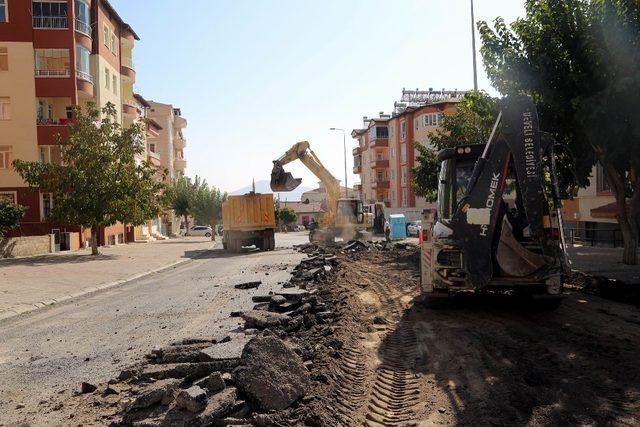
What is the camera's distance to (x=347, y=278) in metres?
14.7

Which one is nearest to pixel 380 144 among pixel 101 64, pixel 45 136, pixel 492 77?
pixel 101 64

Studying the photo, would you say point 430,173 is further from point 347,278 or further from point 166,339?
point 166,339

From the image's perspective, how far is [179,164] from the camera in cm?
7650

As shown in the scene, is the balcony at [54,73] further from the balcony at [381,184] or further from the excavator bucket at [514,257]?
the balcony at [381,184]

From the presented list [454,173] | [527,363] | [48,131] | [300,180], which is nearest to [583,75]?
[454,173]

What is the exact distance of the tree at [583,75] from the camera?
1289 centimetres

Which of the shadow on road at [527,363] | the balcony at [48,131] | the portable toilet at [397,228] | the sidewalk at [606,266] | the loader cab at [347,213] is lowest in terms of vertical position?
the shadow on road at [527,363]

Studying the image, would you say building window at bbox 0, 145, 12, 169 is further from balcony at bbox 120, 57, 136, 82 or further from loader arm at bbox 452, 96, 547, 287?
loader arm at bbox 452, 96, 547, 287

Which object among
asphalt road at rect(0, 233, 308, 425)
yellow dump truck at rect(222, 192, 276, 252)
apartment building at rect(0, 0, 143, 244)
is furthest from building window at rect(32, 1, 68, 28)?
asphalt road at rect(0, 233, 308, 425)

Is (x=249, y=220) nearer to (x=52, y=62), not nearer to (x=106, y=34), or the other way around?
(x=52, y=62)

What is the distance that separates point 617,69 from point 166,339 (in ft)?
37.8

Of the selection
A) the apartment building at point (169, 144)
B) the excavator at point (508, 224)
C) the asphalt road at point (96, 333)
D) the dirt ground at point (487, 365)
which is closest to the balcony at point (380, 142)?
the apartment building at point (169, 144)

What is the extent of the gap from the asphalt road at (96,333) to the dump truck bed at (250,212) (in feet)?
42.7

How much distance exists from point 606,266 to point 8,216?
25070 mm
